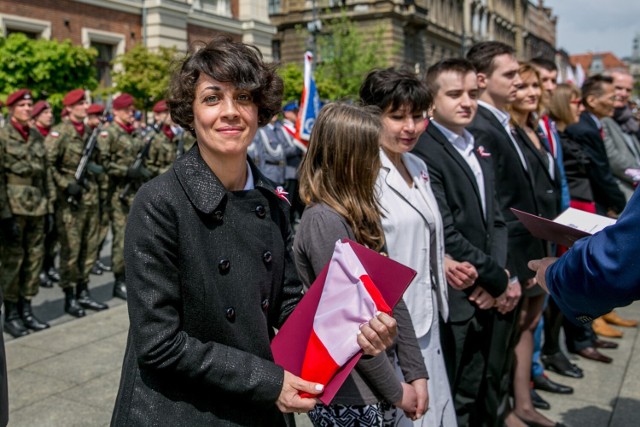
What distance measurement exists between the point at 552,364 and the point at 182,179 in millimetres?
4248

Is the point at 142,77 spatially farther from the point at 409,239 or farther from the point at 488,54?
the point at 409,239

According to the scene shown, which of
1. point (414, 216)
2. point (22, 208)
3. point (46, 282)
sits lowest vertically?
point (46, 282)

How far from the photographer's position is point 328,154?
2541 millimetres

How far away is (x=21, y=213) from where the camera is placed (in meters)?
6.31

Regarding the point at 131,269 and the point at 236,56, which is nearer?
the point at 131,269

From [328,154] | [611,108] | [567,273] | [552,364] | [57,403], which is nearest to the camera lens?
[567,273]

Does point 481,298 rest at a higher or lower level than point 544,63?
lower

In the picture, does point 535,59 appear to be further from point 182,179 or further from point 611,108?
point 182,179

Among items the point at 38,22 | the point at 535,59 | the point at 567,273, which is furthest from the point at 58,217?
the point at 38,22

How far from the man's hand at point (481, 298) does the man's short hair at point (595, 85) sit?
12.6 ft

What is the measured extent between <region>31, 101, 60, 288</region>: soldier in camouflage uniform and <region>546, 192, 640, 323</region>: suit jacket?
6.39 m

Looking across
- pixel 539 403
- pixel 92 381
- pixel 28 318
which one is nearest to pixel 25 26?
pixel 28 318

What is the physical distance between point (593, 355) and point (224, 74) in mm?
4694

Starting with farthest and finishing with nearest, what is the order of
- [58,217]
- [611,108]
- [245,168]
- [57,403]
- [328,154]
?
[58,217], [611,108], [57,403], [328,154], [245,168]
